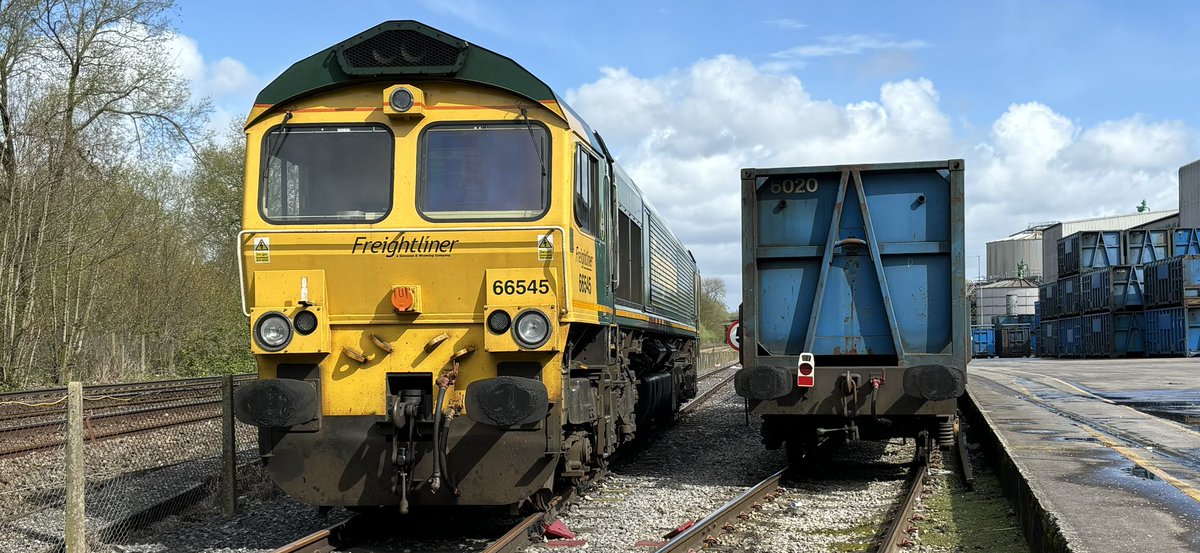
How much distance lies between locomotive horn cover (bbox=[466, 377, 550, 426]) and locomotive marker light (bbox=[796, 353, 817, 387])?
3.57 metres

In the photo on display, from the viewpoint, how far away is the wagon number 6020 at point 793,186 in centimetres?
968

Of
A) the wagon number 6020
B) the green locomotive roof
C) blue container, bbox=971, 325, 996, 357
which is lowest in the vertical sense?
blue container, bbox=971, 325, 996, 357

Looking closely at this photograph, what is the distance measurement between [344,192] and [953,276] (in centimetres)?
553

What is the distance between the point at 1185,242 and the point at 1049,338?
913cm

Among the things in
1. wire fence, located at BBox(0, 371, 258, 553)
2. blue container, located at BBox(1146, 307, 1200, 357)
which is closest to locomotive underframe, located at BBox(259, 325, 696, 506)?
wire fence, located at BBox(0, 371, 258, 553)

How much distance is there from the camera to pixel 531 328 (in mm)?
6535

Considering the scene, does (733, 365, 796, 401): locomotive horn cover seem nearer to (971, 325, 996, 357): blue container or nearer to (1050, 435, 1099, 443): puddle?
(1050, 435, 1099, 443): puddle

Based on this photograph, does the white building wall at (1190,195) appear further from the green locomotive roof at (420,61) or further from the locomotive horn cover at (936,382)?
the green locomotive roof at (420,61)

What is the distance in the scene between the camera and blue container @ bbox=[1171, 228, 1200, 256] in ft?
133

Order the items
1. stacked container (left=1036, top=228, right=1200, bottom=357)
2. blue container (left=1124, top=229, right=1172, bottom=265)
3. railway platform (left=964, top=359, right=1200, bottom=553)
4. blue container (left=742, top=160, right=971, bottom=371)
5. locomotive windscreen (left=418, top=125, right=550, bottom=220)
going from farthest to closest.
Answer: blue container (left=1124, top=229, right=1172, bottom=265) < stacked container (left=1036, top=228, right=1200, bottom=357) < blue container (left=742, top=160, right=971, bottom=371) < locomotive windscreen (left=418, top=125, right=550, bottom=220) < railway platform (left=964, top=359, right=1200, bottom=553)

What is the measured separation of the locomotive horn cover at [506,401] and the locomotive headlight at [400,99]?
6.44ft

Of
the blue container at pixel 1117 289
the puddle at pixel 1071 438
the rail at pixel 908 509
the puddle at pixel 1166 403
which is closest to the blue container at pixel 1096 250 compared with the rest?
the blue container at pixel 1117 289

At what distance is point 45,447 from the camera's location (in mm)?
10859

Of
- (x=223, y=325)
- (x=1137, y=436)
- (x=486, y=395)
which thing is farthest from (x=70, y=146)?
(x=1137, y=436)
